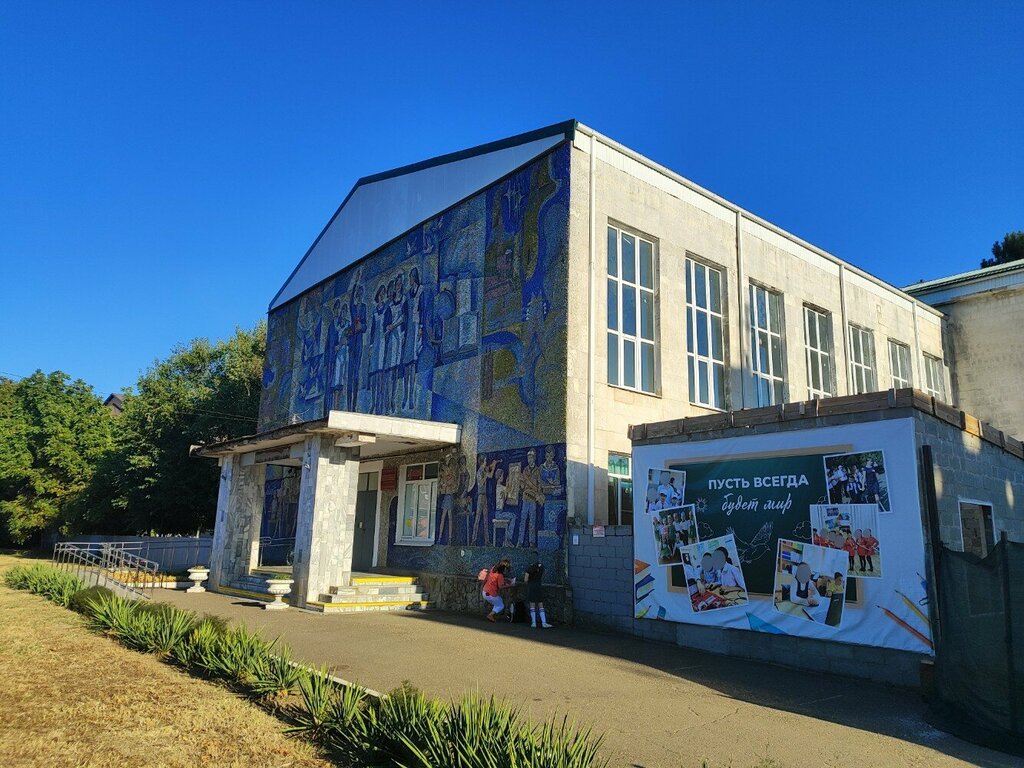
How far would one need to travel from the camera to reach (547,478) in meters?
15.6

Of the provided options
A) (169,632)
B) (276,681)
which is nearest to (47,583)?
(169,632)

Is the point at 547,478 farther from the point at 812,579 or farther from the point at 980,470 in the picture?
the point at 980,470

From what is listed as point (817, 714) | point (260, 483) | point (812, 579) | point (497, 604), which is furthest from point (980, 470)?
point (260, 483)

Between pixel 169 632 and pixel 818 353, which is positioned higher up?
pixel 818 353

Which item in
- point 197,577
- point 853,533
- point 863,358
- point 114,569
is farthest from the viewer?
point 863,358

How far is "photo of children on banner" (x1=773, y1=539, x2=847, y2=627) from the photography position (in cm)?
998

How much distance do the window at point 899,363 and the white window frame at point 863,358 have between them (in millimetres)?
1264

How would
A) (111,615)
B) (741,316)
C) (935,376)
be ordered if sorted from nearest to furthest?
(111,615) → (741,316) → (935,376)

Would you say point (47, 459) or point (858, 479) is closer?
point (858, 479)

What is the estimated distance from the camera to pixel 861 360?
25.2m

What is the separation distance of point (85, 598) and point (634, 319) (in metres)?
13.5

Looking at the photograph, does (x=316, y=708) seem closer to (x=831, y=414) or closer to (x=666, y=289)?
(x=831, y=414)

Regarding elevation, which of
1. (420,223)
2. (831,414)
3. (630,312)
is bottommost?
(831,414)

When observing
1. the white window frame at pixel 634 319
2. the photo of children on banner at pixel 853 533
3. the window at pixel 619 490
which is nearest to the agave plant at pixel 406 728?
the photo of children on banner at pixel 853 533
